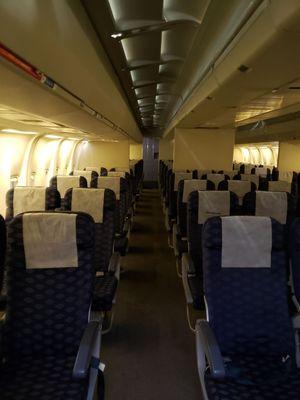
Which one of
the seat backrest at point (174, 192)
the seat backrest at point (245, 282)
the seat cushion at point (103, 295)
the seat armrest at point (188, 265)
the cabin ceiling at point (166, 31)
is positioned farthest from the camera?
the seat backrest at point (174, 192)

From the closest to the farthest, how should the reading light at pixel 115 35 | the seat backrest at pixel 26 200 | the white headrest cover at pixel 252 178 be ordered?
the reading light at pixel 115 35 < the seat backrest at pixel 26 200 < the white headrest cover at pixel 252 178

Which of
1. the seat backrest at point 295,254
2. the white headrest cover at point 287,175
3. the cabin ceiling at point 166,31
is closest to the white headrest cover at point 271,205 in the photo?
the seat backrest at point 295,254

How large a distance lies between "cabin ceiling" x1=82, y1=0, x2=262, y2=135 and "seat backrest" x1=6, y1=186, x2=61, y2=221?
1.73m

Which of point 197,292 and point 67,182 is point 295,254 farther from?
point 67,182

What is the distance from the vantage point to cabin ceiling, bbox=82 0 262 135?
9.70 feet

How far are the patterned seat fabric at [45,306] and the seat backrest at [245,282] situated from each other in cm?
81

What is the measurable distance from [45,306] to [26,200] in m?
2.02

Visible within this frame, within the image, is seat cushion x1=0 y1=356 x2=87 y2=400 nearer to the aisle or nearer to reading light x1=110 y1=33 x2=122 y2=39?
the aisle

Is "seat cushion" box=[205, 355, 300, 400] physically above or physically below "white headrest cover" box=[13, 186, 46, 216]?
below

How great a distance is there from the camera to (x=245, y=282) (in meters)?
2.53

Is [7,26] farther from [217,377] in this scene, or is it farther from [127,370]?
[127,370]

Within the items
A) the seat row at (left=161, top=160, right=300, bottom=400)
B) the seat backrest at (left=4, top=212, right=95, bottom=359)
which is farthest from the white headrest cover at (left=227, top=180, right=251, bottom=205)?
the seat backrest at (left=4, top=212, right=95, bottom=359)

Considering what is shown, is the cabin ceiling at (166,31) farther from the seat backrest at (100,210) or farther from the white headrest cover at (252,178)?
the white headrest cover at (252,178)

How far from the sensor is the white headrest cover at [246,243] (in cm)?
250
